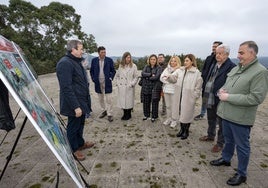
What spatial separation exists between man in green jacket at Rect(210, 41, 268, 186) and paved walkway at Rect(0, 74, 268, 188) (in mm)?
509

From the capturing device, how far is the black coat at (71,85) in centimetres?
280

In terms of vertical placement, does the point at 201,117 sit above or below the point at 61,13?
below

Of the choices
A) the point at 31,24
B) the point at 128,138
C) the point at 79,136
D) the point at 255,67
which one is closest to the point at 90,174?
the point at 79,136

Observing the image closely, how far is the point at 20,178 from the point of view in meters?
2.80

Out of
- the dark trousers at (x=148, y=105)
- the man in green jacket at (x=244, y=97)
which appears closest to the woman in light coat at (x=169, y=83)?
the dark trousers at (x=148, y=105)

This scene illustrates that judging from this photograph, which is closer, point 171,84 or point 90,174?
point 90,174

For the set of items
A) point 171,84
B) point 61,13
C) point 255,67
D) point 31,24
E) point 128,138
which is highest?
point 61,13

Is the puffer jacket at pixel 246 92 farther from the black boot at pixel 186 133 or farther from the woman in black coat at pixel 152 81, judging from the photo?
the woman in black coat at pixel 152 81

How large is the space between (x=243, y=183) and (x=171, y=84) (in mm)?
2590

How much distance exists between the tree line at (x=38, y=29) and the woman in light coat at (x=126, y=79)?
15.2 meters

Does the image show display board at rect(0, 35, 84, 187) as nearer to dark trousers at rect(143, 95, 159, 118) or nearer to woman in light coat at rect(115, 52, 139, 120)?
woman in light coat at rect(115, 52, 139, 120)

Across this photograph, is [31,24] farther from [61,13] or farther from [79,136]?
[79,136]

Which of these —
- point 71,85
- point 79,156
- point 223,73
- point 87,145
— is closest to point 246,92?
point 223,73

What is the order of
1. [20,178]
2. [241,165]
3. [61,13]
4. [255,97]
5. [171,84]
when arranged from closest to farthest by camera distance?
[255,97] → [241,165] → [20,178] → [171,84] → [61,13]
